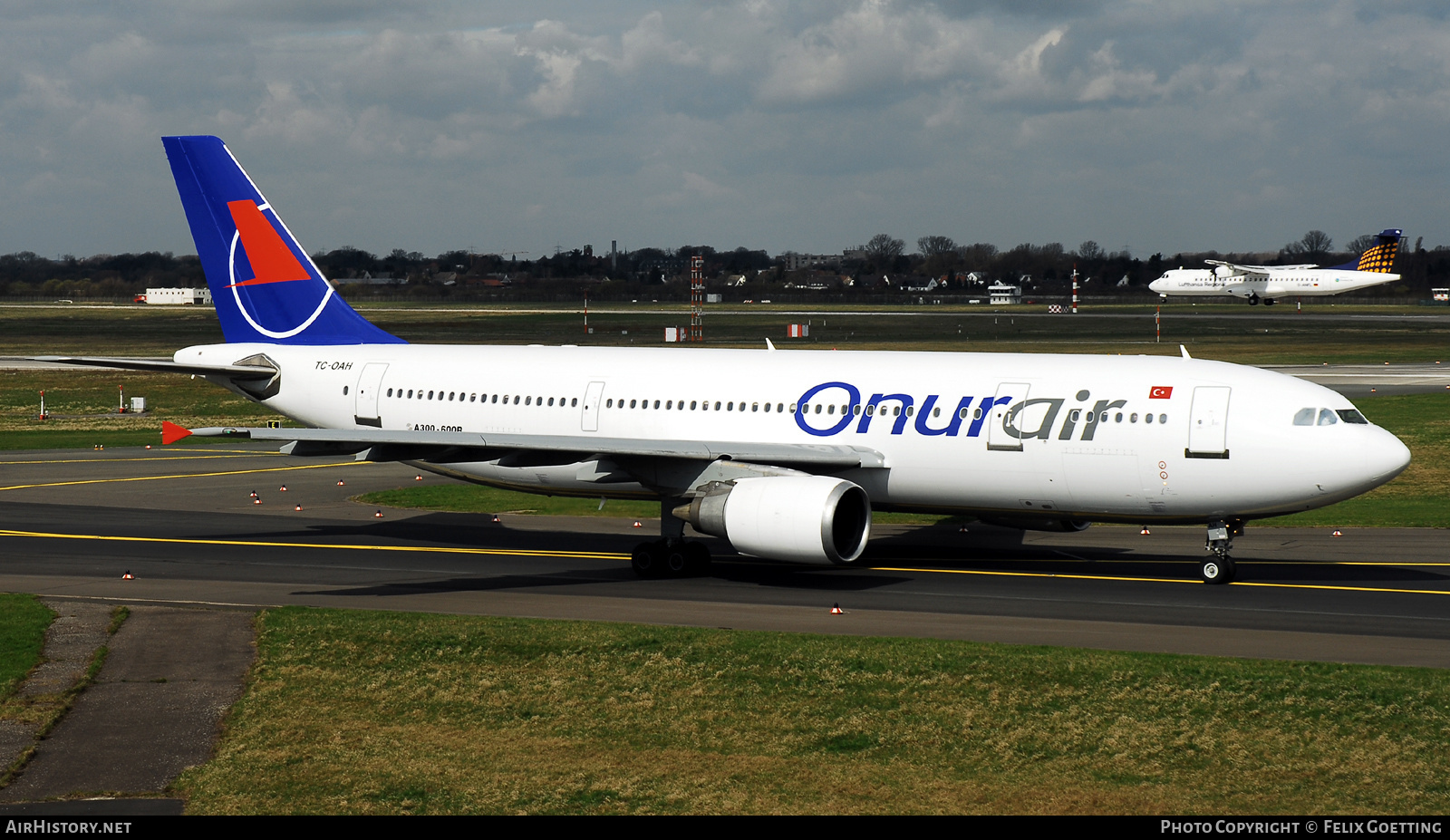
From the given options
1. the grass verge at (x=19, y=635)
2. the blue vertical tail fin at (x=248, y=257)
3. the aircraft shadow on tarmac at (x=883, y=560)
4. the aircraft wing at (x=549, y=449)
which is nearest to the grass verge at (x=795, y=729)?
the grass verge at (x=19, y=635)

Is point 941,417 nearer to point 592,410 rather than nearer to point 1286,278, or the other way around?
point 592,410

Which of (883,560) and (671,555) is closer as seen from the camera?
(671,555)

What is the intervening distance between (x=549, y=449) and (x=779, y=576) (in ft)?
17.7

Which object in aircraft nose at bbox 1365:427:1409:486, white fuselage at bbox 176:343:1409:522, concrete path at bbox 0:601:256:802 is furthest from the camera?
white fuselage at bbox 176:343:1409:522

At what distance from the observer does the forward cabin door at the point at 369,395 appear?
34.0 meters

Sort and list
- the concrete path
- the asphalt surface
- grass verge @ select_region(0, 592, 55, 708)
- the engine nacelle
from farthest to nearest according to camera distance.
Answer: the engine nacelle, the asphalt surface, grass verge @ select_region(0, 592, 55, 708), the concrete path

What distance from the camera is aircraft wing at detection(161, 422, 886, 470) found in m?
26.5

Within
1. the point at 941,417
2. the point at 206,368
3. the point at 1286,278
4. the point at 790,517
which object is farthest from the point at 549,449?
the point at 1286,278

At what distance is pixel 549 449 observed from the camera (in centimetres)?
2773

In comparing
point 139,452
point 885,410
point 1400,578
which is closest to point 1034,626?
point 885,410

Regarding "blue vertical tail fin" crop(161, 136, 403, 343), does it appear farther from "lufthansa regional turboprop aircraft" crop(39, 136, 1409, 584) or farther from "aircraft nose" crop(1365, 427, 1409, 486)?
"aircraft nose" crop(1365, 427, 1409, 486)

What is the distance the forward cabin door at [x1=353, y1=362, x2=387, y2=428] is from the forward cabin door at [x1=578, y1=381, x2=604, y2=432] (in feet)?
18.6

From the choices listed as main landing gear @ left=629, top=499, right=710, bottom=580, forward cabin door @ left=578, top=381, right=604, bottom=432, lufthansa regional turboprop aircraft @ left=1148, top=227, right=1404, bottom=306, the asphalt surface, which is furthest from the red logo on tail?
lufthansa regional turboprop aircraft @ left=1148, top=227, right=1404, bottom=306

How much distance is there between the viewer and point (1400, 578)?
27203 mm
